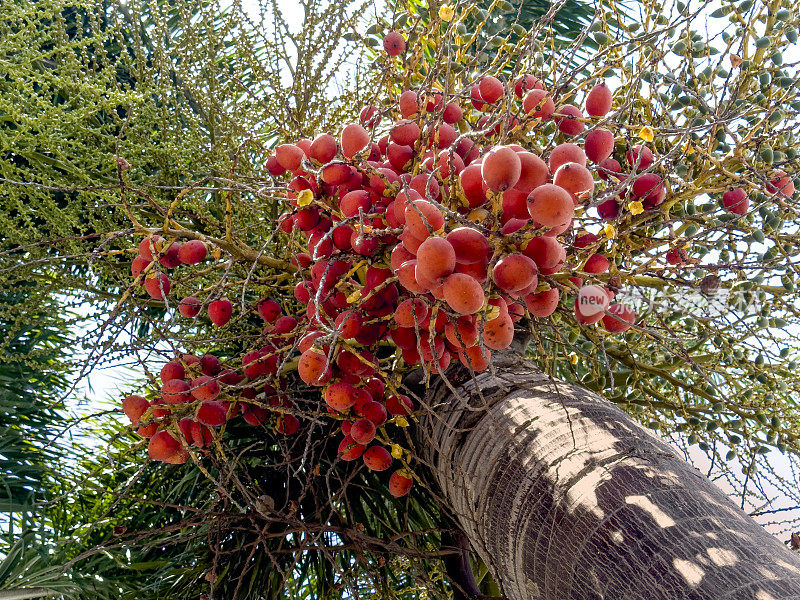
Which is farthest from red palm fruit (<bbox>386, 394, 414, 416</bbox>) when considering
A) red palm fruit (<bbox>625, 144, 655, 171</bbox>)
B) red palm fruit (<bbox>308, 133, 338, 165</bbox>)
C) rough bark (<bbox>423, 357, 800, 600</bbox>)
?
red palm fruit (<bbox>625, 144, 655, 171</bbox>)

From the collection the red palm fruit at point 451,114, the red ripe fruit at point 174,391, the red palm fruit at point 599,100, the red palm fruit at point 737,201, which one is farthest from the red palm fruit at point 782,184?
the red ripe fruit at point 174,391

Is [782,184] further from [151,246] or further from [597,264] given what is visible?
[151,246]

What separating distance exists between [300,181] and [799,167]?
755mm

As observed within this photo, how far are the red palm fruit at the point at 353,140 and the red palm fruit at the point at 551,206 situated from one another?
0.30 m

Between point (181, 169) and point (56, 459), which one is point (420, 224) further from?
point (56, 459)

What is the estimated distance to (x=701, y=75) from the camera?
100 centimetres

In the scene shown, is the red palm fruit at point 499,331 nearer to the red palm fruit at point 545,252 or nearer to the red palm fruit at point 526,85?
the red palm fruit at point 545,252

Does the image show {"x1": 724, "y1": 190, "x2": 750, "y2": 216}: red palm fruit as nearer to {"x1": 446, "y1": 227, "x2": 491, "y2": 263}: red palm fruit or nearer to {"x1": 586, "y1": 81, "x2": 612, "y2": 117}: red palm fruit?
{"x1": 586, "y1": 81, "x2": 612, "y2": 117}: red palm fruit

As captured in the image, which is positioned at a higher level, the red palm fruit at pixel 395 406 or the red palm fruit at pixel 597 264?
the red palm fruit at pixel 395 406

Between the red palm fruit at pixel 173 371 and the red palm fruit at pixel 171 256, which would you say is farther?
the red palm fruit at pixel 173 371

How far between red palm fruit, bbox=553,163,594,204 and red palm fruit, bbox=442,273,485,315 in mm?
160

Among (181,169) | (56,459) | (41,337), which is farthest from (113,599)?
(181,169)

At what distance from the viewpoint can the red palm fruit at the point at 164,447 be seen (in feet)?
3.01

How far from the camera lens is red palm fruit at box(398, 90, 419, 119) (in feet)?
2.91
